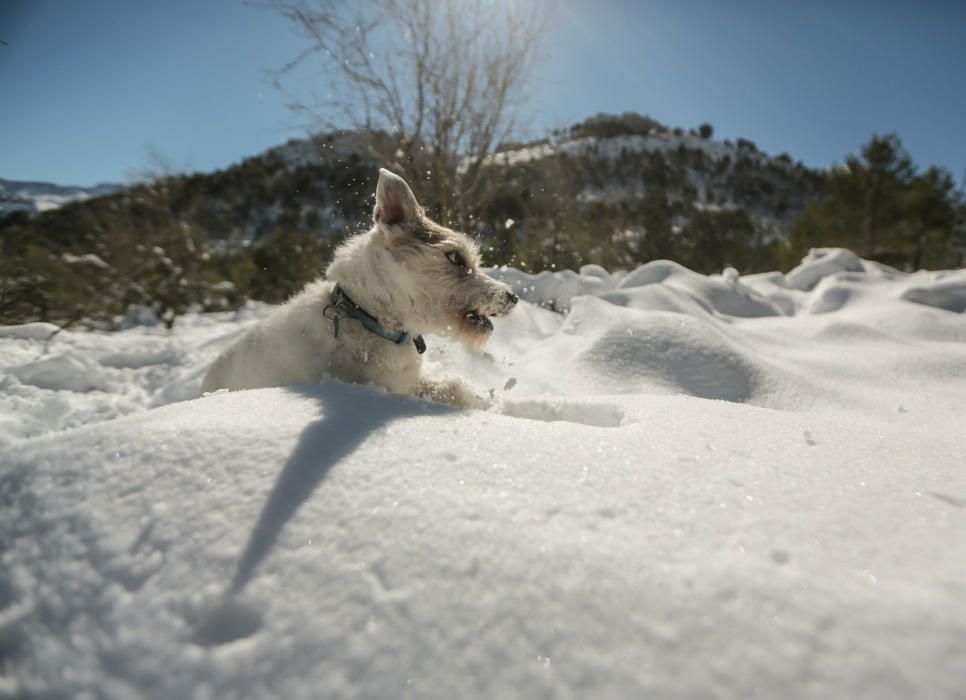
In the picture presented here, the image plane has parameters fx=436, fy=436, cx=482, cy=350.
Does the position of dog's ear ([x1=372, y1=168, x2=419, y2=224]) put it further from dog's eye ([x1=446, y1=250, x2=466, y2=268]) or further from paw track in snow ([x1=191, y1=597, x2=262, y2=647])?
paw track in snow ([x1=191, y1=597, x2=262, y2=647])

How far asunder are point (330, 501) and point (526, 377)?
10.5 feet

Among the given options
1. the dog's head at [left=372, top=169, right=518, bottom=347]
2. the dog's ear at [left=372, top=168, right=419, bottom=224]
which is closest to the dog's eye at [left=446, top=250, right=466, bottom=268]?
the dog's head at [left=372, top=169, right=518, bottom=347]

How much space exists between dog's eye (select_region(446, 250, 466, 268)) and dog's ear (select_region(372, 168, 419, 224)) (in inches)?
12.9

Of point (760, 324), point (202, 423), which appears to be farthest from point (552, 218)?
point (202, 423)

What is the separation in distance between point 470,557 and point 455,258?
2303 millimetres

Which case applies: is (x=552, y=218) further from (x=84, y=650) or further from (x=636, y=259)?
(x=84, y=650)

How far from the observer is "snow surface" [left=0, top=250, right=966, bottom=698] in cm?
71

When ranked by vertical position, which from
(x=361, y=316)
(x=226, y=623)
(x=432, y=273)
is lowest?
(x=226, y=623)

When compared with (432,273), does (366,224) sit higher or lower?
higher

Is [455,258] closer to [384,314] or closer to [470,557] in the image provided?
[384,314]

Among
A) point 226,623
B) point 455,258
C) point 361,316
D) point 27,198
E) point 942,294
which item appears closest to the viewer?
point 226,623

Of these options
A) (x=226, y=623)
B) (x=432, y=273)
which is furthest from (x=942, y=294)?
(x=226, y=623)

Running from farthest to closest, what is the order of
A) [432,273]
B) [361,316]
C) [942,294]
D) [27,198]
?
[942,294] < [27,198] < [432,273] < [361,316]

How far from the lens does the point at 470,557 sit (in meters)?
0.91
